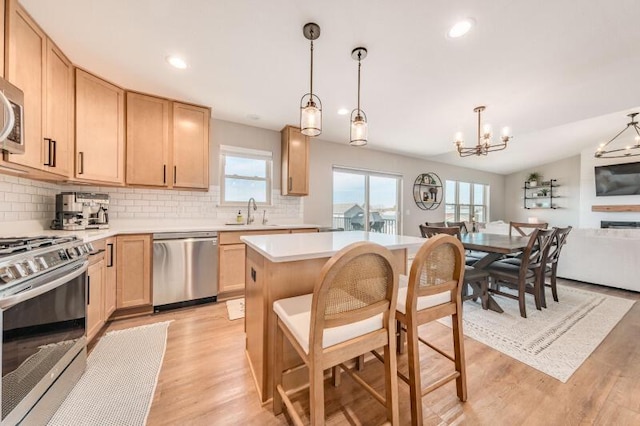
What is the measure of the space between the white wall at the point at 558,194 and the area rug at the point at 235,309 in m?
9.49

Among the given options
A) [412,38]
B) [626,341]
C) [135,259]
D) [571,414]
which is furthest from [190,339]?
[626,341]

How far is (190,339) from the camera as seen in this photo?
219cm

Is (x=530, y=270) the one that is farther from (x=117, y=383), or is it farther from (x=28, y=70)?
(x=28, y=70)

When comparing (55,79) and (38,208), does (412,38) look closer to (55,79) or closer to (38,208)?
(55,79)

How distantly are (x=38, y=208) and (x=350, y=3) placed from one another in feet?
10.7

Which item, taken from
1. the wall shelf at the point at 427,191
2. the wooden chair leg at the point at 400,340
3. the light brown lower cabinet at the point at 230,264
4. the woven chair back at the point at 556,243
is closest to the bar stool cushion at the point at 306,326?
the wooden chair leg at the point at 400,340

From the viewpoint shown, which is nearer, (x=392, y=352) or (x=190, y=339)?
(x=392, y=352)

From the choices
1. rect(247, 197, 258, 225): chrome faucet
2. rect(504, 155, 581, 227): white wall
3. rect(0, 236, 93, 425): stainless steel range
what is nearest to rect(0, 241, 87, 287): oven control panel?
rect(0, 236, 93, 425): stainless steel range

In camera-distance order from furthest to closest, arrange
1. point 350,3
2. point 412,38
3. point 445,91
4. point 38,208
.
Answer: point 445,91
point 38,208
point 412,38
point 350,3

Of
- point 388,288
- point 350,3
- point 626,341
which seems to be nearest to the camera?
point 388,288

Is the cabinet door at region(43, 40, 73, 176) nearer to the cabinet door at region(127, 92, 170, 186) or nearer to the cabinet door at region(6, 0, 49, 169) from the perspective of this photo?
the cabinet door at region(6, 0, 49, 169)

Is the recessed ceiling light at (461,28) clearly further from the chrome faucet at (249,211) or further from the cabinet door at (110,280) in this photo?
the cabinet door at (110,280)

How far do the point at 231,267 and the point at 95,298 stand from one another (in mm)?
1268

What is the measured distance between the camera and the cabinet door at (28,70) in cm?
160
